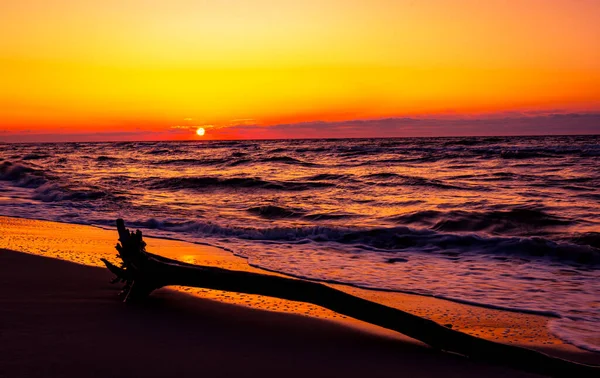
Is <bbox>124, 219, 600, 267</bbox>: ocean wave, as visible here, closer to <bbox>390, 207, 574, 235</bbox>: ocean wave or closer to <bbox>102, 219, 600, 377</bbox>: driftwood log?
<bbox>390, 207, 574, 235</bbox>: ocean wave

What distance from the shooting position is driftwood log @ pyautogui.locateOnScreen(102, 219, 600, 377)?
3.73 meters

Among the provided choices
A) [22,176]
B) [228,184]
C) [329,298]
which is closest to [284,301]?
[329,298]

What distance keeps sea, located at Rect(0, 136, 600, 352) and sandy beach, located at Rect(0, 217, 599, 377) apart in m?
0.76

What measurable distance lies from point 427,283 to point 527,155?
3048cm

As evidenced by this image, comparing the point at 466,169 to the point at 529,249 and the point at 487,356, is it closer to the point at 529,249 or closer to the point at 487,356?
the point at 529,249

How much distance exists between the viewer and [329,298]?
14.4 feet

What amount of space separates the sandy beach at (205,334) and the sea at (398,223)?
0.76m

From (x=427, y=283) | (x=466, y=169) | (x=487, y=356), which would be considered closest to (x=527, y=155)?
(x=466, y=169)

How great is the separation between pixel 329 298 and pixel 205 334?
3.31 feet

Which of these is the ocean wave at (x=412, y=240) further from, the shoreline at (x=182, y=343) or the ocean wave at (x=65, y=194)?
the ocean wave at (x=65, y=194)

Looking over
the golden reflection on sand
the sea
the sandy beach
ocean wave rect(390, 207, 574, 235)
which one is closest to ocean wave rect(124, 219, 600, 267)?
the sea

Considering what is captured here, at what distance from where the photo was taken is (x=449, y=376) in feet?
12.0

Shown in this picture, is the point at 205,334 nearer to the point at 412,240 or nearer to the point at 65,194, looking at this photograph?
the point at 412,240

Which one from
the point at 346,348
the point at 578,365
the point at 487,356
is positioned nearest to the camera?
the point at 578,365
